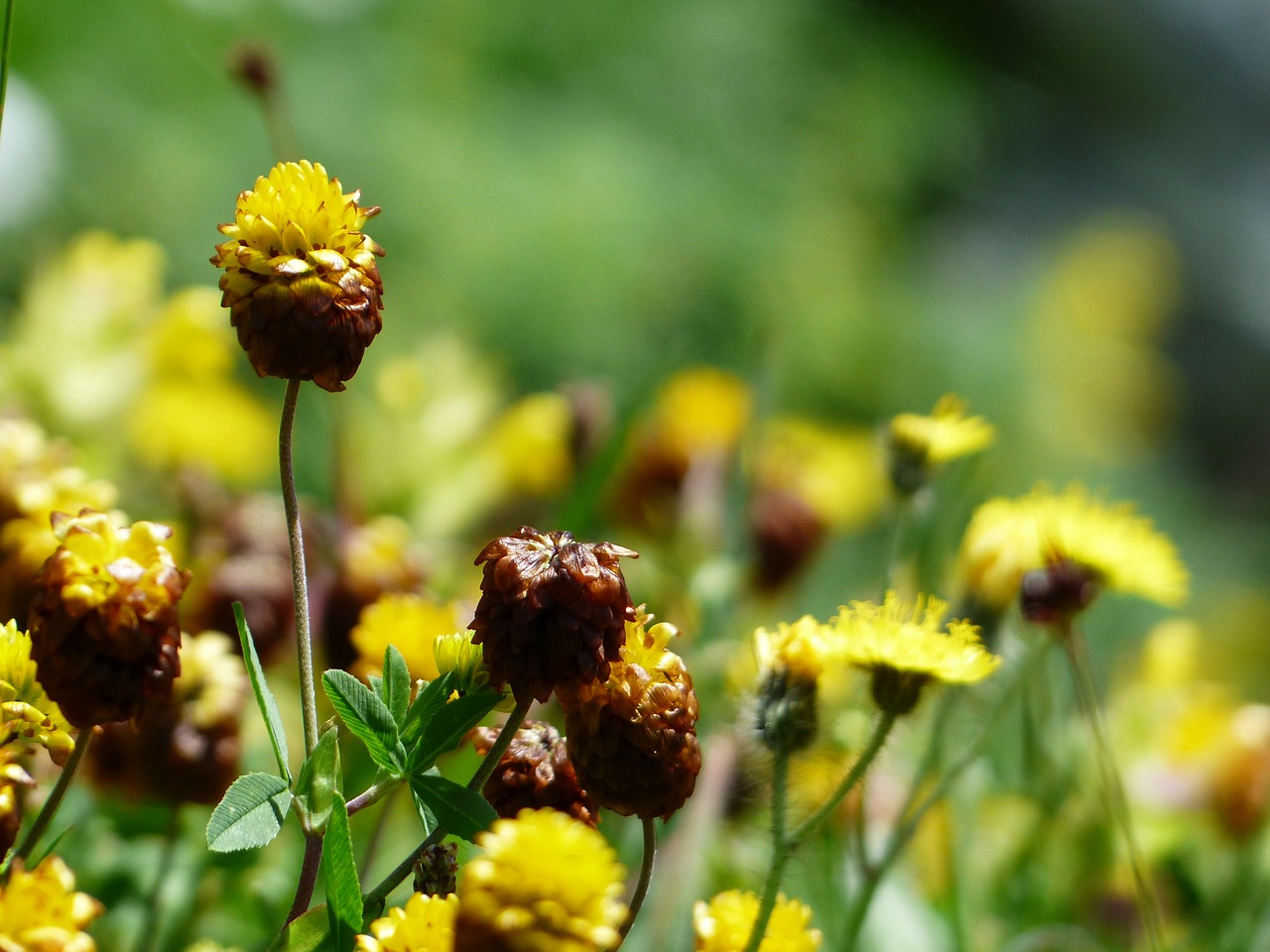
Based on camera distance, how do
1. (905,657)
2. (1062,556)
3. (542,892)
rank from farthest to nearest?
1. (1062,556)
2. (905,657)
3. (542,892)

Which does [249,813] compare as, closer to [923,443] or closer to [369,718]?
[369,718]

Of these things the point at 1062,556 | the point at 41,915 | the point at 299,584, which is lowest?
the point at 41,915

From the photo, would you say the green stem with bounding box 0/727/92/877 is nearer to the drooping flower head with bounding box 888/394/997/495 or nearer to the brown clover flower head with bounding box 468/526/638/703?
the brown clover flower head with bounding box 468/526/638/703

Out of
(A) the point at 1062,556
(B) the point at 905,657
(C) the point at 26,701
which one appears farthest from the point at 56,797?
(A) the point at 1062,556

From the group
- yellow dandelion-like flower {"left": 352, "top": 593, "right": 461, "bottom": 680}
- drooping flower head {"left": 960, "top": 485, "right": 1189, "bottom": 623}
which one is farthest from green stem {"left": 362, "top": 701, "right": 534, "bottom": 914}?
drooping flower head {"left": 960, "top": 485, "right": 1189, "bottom": 623}

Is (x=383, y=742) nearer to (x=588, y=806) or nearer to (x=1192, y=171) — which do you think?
(x=588, y=806)

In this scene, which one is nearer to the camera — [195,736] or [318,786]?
[318,786]

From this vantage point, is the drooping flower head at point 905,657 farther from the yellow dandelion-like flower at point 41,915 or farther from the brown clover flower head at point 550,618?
the yellow dandelion-like flower at point 41,915
